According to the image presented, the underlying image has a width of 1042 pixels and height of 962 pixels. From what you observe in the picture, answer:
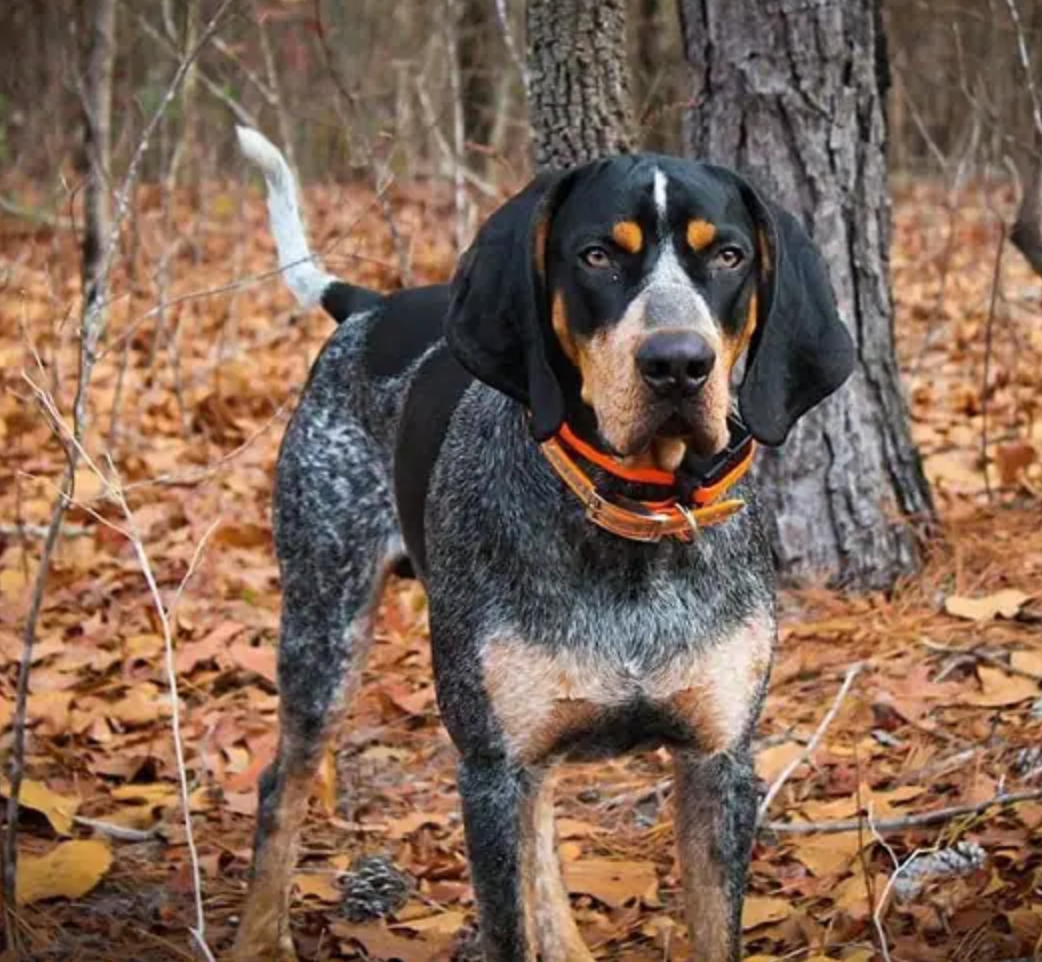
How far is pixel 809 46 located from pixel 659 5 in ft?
28.7

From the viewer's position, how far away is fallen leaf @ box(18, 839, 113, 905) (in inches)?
187

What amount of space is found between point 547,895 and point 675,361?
1.72m

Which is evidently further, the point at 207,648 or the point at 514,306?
the point at 207,648

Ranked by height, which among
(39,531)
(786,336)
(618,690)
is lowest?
(39,531)

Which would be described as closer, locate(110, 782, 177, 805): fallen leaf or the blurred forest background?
the blurred forest background

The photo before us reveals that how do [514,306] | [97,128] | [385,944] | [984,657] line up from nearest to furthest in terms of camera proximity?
[514,306], [385,944], [984,657], [97,128]

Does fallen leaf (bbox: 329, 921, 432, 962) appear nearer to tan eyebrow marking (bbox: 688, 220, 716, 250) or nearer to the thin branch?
tan eyebrow marking (bbox: 688, 220, 716, 250)

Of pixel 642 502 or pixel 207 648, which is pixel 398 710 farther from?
pixel 642 502

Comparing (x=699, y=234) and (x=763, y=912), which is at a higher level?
(x=699, y=234)

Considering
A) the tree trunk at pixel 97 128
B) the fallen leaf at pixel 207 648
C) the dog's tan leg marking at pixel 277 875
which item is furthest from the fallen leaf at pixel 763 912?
the tree trunk at pixel 97 128

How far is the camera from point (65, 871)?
15.8 feet

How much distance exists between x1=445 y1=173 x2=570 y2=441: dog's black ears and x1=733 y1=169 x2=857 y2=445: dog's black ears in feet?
1.26

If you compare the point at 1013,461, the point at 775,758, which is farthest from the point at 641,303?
the point at 1013,461

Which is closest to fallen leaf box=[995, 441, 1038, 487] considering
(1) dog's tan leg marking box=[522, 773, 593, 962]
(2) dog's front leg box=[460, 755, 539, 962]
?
(1) dog's tan leg marking box=[522, 773, 593, 962]
